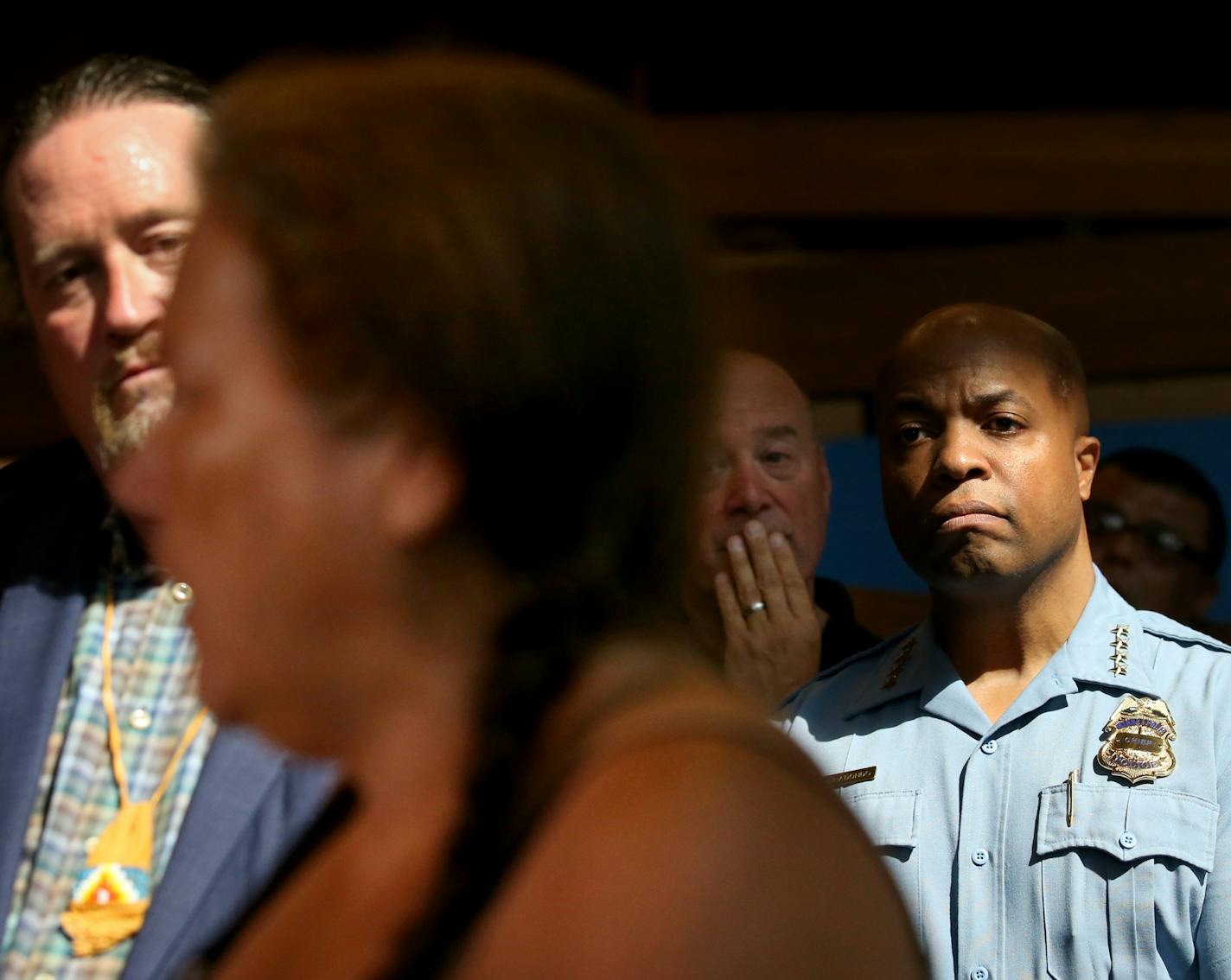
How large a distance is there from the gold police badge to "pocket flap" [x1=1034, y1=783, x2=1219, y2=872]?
0.08 ft

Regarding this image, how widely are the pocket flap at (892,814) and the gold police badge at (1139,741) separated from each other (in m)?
0.23

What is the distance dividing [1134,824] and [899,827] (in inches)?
10.9

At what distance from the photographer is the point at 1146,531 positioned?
2.42 m

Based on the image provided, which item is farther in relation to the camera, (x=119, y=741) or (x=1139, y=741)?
(x=1139, y=741)

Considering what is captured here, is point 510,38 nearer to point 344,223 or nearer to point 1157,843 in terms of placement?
point 1157,843

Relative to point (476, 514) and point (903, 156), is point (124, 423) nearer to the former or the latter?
point (476, 514)

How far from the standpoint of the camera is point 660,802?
532 mm

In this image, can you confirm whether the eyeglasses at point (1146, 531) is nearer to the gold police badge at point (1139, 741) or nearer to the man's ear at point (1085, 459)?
the man's ear at point (1085, 459)

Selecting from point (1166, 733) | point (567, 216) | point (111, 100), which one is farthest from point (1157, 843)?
point (111, 100)

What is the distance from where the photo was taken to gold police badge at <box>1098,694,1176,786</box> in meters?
1.72

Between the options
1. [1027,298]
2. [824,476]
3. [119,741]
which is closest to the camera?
[119,741]

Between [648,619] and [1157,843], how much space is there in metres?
1.23

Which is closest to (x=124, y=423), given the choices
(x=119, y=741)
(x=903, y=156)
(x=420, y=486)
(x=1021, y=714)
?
(x=119, y=741)

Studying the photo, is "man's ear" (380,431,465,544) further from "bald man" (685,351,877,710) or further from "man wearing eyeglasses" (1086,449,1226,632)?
"man wearing eyeglasses" (1086,449,1226,632)
